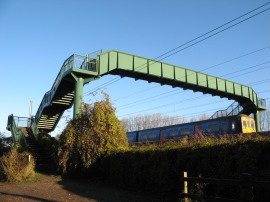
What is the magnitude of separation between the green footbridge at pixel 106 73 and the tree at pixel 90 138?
2.16 metres

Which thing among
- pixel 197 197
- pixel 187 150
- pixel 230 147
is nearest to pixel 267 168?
pixel 230 147

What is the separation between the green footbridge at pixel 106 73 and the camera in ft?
89.0

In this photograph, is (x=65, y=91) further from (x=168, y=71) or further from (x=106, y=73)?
(x=168, y=71)

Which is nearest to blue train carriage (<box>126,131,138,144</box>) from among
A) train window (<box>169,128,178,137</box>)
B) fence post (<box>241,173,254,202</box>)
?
train window (<box>169,128,178,137</box>)

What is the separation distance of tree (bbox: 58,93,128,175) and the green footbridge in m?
2.16

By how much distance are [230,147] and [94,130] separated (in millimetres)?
11316

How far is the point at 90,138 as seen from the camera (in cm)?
1998

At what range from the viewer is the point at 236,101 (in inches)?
1658

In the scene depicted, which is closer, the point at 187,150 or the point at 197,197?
the point at 197,197

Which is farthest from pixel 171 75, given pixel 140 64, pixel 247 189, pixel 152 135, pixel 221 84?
pixel 247 189

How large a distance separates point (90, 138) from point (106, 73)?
1004 cm

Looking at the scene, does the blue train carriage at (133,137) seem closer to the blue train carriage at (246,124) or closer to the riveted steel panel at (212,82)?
the riveted steel panel at (212,82)

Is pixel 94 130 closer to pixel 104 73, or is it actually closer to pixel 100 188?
pixel 100 188

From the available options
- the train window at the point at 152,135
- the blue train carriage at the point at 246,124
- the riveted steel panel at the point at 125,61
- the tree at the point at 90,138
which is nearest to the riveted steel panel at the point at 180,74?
the riveted steel panel at the point at 125,61
